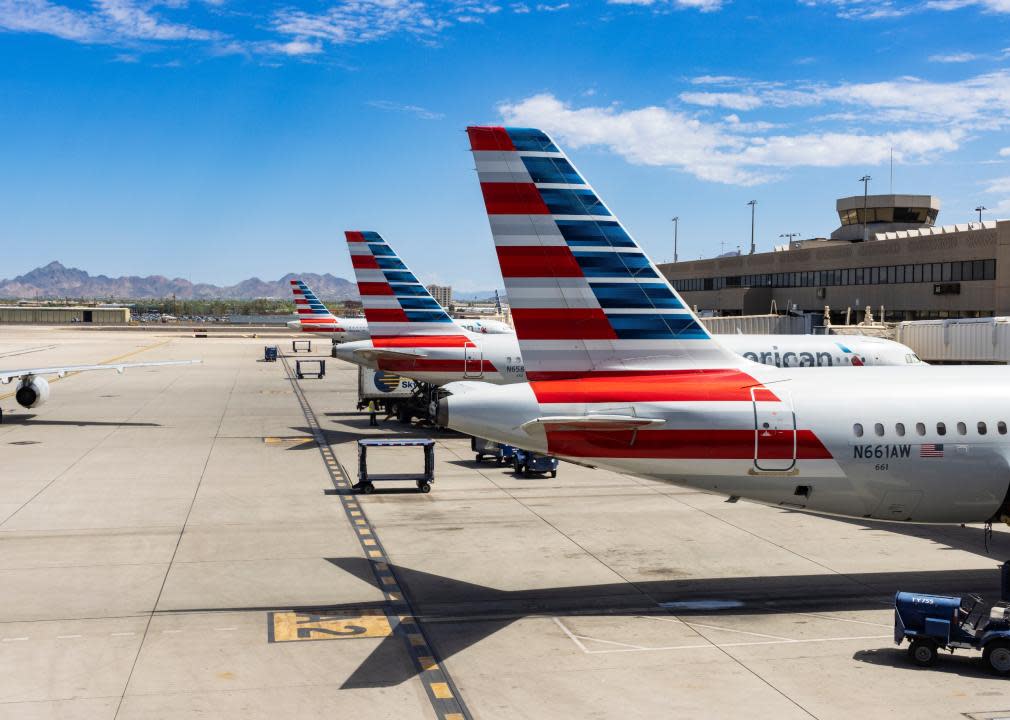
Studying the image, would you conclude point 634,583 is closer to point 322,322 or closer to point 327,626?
point 327,626

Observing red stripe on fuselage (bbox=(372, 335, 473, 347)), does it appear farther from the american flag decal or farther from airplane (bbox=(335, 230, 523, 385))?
the american flag decal

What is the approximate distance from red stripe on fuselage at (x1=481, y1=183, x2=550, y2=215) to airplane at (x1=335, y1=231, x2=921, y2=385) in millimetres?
24169

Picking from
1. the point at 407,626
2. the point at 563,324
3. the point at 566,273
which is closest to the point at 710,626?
the point at 407,626

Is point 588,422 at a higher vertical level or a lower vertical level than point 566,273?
lower

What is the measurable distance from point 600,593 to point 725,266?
317ft

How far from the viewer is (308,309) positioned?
12494 cm

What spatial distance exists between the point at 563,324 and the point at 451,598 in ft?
19.9

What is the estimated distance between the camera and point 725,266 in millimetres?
111750

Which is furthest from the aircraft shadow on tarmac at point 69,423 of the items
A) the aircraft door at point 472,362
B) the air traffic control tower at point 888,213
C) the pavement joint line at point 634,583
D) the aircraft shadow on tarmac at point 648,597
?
the air traffic control tower at point 888,213

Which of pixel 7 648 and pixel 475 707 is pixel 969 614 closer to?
pixel 475 707

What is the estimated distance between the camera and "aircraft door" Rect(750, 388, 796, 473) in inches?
710

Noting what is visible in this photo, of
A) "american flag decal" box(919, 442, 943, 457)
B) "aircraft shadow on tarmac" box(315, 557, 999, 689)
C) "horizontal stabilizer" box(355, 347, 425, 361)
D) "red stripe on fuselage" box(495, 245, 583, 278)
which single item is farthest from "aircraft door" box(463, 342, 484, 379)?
"american flag decal" box(919, 442, 943, 457)

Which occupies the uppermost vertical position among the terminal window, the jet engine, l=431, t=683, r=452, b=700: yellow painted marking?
the terminal window

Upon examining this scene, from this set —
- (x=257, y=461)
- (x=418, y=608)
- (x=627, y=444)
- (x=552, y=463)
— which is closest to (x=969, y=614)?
(x=627, y=444)
